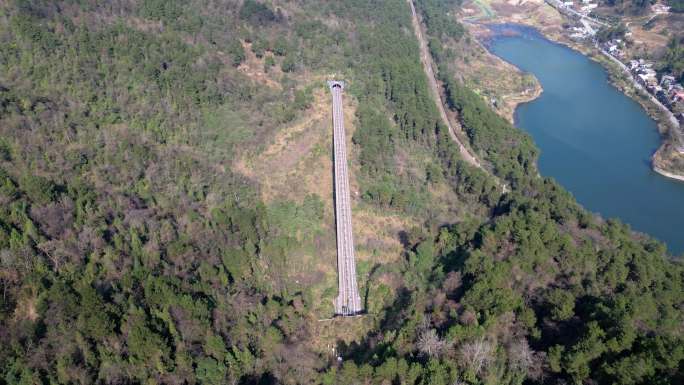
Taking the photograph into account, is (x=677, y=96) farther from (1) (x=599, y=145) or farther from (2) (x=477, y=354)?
(2) (x=477, y=354)

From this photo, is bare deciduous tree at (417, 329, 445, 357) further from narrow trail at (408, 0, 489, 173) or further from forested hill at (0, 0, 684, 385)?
Result: narrow trail at (408, 0, 489, 173)

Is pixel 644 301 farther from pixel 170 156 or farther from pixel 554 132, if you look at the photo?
pixel 554 132

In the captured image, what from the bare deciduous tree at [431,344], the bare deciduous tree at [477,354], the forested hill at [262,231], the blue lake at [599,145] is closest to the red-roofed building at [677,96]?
the blue lake at [599,145]

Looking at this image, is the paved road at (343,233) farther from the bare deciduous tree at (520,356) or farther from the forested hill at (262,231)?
the bare deciduous tree at (520,356)

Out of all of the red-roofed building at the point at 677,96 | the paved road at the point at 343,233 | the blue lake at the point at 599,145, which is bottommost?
the paved road at the point at 343,233

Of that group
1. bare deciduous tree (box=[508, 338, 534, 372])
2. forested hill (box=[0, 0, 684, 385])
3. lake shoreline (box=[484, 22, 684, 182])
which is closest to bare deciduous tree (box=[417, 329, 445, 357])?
forested hill (box=[0, 0, 684, 385])

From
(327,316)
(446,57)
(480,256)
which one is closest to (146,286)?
(327,316)
